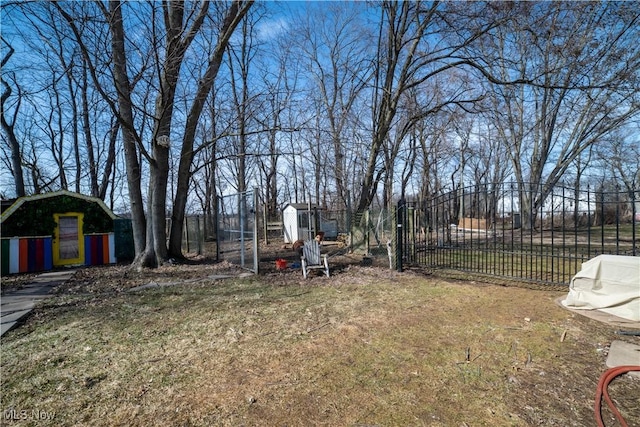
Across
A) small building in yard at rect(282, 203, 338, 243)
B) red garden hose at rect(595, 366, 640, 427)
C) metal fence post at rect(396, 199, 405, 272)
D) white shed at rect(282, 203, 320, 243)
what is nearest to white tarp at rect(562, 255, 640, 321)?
red garden hose at rect(595, 366, 640, 427)

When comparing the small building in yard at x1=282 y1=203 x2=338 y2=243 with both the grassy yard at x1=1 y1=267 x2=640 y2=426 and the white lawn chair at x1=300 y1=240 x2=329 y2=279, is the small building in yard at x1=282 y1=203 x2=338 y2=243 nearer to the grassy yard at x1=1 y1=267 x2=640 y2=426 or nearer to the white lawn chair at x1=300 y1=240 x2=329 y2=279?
the white lawn chair at x1=300 y1=240 x2=329 y2=279

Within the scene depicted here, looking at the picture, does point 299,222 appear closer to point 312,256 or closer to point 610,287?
point 312,256

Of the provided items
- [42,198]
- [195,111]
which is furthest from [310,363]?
[42,198]

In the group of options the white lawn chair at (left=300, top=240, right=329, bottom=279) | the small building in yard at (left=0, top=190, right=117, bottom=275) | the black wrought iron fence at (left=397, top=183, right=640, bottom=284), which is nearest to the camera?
the black wrought iron fence at (left=397, top=183, right=640, bottom=284)

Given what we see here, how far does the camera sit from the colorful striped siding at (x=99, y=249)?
11195 millimetres

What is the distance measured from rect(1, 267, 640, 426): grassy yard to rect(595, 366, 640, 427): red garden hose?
0.06 m

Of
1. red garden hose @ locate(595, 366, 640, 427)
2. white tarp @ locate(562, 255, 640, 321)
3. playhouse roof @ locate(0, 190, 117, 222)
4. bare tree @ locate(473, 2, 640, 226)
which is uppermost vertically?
bare tree @ locate(473, 2, 640, 226)

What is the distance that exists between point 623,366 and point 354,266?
636 centimetres

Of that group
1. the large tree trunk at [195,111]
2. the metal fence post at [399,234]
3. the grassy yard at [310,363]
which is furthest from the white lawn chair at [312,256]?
the large tree trunk at [195,111]

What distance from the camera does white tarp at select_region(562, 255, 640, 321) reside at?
4.48 metres

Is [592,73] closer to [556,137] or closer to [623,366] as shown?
[556,137]

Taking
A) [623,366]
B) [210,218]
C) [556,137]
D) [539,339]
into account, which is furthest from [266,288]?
[556,137]

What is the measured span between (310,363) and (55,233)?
11.1m

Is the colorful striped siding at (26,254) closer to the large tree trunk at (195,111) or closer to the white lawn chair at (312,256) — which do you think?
the large tree trunk at (195,111)
